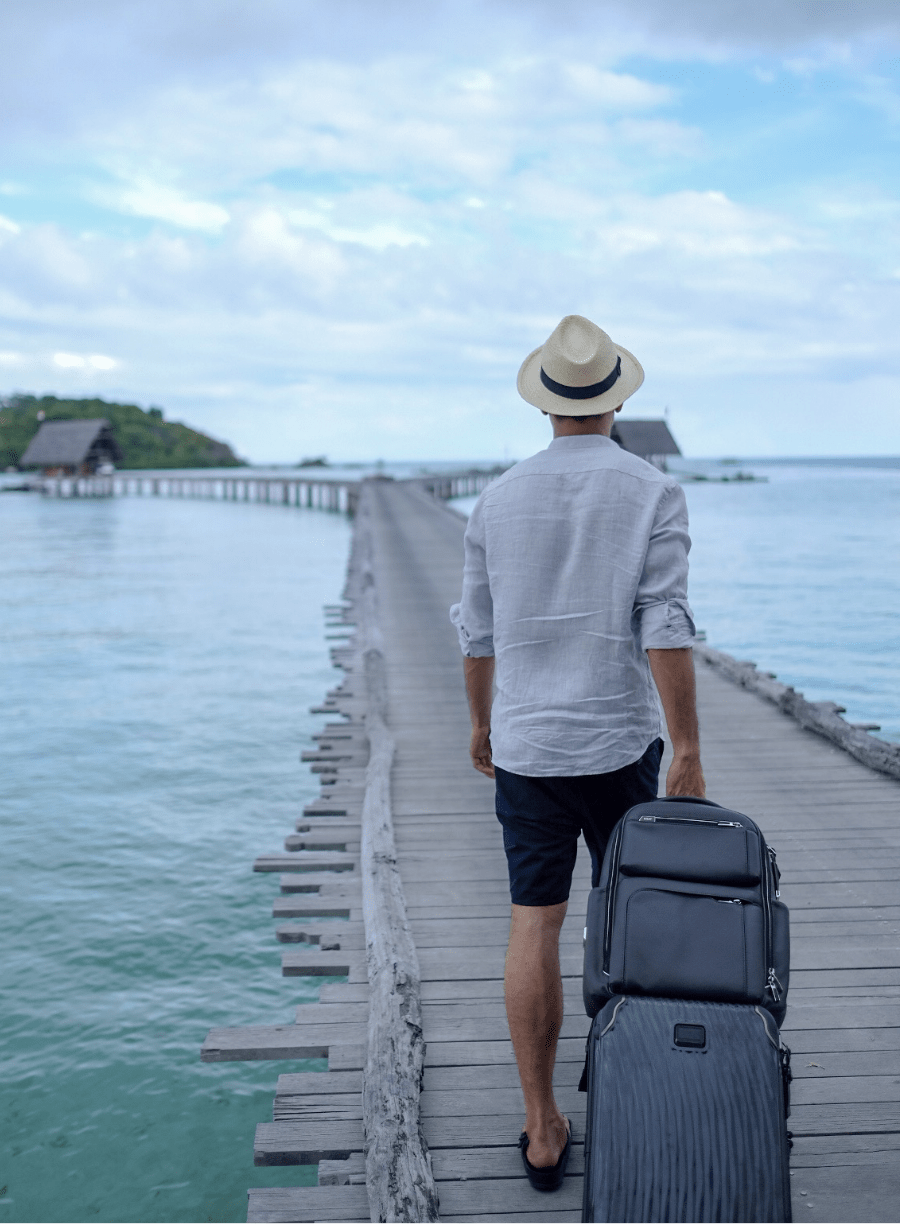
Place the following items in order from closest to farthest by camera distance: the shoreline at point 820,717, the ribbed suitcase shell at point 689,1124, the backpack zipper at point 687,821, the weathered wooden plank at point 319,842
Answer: the ribbed suitcase shell at point 689,1124 < the backpack zipper at point 687,821 < the weathered wooden plank at point 319,842 < the shoreline at point 820,717

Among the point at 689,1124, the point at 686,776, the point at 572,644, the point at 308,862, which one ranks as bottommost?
the point at 308,862

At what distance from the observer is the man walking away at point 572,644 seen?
2.29 metres

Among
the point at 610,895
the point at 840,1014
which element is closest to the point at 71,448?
the point at 840,1014

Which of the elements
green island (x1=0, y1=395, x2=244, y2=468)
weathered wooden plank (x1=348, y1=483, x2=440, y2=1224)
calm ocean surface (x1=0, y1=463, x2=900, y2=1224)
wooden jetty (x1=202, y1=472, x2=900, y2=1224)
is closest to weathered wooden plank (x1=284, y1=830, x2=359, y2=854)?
wooden jetty (x1=202, y1=472, x2=900, y2=1224)

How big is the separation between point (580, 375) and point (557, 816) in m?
1.06

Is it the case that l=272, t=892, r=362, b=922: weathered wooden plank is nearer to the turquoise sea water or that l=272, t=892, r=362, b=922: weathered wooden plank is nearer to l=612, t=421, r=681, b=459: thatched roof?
the turquoise sea water

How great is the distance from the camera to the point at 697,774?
92.6 inches

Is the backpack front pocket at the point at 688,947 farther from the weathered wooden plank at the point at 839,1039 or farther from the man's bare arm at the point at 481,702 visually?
the weathered wooden plank at the point at 839,1039

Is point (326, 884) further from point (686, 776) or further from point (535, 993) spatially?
point (686, 776)

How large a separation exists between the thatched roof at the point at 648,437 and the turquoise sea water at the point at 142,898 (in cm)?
5167

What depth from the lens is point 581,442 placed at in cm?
239

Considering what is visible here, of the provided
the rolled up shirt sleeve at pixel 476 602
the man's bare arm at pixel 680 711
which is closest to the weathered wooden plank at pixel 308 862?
the rolled up shirt sleeve at pixel 476 602

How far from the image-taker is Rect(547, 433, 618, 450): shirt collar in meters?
2.38

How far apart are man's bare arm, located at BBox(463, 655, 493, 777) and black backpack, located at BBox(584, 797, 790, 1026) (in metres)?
0.59
